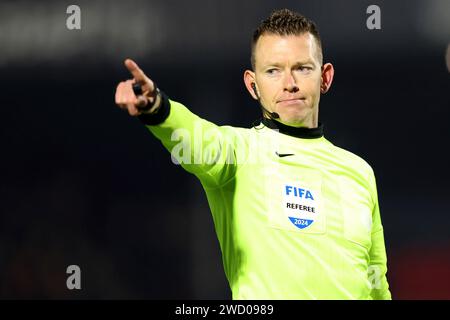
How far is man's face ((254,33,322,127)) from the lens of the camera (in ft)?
6.79

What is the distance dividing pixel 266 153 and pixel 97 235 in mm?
→ 1847

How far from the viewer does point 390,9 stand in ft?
12.4

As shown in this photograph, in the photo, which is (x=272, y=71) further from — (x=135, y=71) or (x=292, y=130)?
(x=135, y=71)

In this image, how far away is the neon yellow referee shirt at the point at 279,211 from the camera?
1.90 meters

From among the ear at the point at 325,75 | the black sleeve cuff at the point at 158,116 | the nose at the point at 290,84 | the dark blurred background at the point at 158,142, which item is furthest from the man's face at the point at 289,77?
the dark blurred background at the point at 158,142

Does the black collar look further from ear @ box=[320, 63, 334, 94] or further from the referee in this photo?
ear @ box=[320, 63, 334, 94]

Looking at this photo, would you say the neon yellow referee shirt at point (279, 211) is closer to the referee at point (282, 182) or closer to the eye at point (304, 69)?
the referee at point (282, 182)

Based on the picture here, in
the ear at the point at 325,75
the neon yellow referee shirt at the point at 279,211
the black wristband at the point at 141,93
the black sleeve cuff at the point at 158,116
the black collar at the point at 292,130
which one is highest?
the ear at the point at 325,75

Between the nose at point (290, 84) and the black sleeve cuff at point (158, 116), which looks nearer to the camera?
the black sleeve cuff at point (158, 116)

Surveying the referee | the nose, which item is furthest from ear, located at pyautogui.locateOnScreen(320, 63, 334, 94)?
→ the nose

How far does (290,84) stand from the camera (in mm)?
2059
